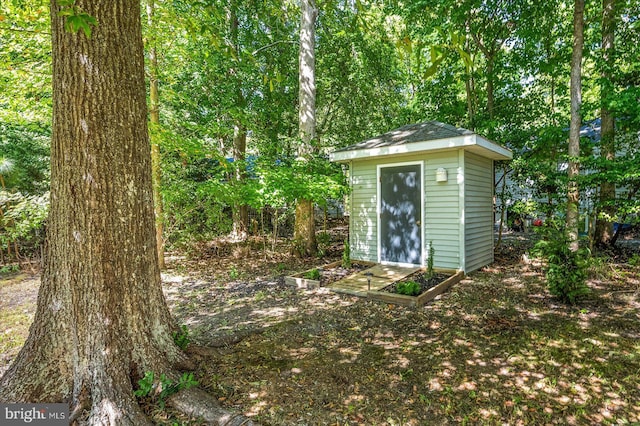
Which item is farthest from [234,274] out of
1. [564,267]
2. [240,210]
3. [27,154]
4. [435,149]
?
[27,154]

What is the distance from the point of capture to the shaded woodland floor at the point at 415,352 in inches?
90.8

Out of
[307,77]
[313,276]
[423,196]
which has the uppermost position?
[307,77]

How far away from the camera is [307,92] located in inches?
299

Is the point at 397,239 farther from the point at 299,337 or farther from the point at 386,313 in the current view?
the point at 299,337

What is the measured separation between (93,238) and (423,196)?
5.40 meters

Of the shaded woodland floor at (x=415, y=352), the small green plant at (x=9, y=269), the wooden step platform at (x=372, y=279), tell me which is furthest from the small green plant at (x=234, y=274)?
the small green plant at (x=9, y=269)

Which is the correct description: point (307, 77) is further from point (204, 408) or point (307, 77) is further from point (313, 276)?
point (204, 408)

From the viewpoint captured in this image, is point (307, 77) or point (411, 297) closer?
point (411, 297)

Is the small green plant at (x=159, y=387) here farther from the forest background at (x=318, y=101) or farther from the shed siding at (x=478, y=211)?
the shed siding at (x=478, y=211)

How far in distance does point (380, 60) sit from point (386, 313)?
29.3ft

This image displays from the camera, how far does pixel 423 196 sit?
6195 millimetres

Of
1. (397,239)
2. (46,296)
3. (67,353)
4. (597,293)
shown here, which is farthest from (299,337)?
(597,293)

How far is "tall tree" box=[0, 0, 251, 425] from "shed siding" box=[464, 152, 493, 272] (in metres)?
5.38

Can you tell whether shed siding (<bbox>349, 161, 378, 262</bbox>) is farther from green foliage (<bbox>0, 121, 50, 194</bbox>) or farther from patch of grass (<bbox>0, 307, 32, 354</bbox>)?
green foliage (<bbox>0, 121, 50, 194</bbox>)
